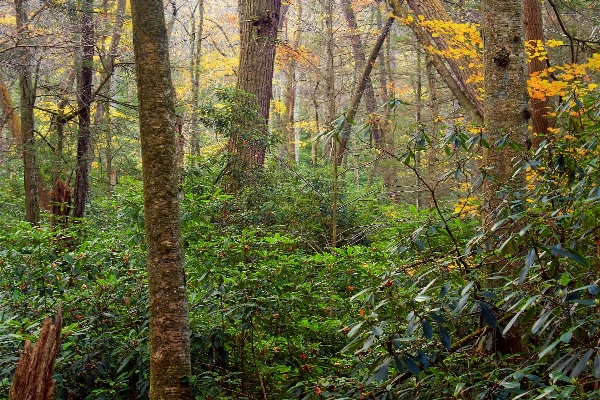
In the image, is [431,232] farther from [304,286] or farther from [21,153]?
[21,153]

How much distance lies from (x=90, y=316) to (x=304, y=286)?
67.6 inches

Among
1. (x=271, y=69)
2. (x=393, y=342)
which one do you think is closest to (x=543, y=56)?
(x=271, y=69)

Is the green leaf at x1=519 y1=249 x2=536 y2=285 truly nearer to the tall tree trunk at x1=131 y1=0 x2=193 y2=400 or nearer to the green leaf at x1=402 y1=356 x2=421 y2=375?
the green leaf at x1=402 y1=356 x2=421 y2=375

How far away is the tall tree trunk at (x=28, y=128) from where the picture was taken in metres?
11.0

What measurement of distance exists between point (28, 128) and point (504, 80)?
1080 cm

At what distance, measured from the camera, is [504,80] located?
4086 millimetres

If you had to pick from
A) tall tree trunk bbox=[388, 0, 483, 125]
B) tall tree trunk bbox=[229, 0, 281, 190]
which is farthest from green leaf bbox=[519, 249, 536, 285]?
tall tree trunk bbox=[229, 0, 281, 190]

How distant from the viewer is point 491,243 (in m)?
3.12

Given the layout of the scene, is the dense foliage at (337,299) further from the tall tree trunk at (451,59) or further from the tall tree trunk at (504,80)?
the tall tree trunk at (451,59)

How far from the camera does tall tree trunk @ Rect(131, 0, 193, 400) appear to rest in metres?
3.72

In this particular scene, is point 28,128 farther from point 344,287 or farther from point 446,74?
point 344,287

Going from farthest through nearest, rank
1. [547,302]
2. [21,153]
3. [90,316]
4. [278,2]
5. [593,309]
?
[21,153] < [278,2] < [90,316] < [593,309] < [547,302]

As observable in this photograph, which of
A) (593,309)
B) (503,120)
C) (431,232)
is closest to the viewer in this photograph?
(593,309)

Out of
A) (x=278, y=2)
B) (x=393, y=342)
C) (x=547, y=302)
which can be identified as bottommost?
(x=393, y=342)
